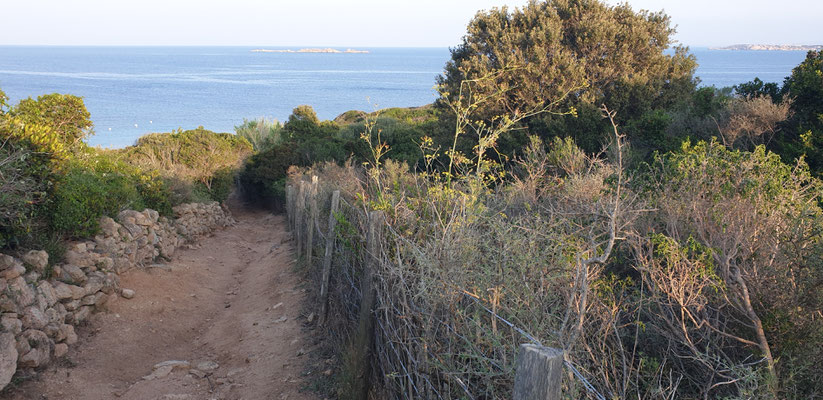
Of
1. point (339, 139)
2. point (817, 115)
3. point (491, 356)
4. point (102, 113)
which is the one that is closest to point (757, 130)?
point (817, 115)

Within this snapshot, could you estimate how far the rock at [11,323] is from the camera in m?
5.66

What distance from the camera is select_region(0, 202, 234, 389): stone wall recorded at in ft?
18.9

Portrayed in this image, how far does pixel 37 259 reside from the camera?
6.98m

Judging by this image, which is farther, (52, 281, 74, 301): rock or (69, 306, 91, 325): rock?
(69, 306, 91, 325): rock

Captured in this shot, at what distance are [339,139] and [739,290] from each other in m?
19.7

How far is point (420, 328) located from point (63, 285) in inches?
227

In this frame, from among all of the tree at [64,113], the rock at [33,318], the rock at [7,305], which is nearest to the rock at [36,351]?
the rock at [33,318]

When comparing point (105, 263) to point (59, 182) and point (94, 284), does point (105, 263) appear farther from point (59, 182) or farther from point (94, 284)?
point (59, 182)

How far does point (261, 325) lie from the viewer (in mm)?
7637

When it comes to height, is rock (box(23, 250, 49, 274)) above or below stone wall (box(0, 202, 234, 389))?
above

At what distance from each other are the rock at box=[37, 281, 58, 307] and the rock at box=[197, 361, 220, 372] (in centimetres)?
202

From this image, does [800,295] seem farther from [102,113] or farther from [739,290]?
[102,113]

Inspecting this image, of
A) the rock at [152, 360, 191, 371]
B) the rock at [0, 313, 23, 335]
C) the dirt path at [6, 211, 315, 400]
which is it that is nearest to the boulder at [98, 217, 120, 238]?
the dirt path at [6, 211, 315, 400]

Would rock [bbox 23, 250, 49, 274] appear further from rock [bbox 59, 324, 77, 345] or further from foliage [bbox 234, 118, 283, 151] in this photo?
foliage [bbox 234, 118, 283, 151]
